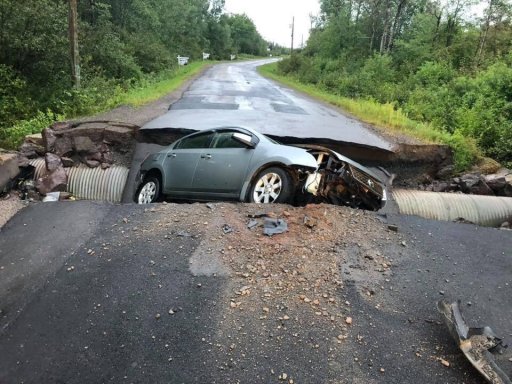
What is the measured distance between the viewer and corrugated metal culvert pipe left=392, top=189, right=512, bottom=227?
9164 millimetres

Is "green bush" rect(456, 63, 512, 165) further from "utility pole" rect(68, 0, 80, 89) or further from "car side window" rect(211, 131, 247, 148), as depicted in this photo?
"utility pole" rect(68, 0, 80, 89)

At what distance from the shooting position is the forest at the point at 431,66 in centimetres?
1404

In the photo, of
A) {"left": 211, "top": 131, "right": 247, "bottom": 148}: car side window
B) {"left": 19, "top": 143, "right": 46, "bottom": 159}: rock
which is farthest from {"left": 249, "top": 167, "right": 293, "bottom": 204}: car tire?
{"left": 19, "top": 143, "right": 46, "bottom": 159}: rock

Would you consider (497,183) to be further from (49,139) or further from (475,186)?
(49,139)

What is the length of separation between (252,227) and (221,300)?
174cm

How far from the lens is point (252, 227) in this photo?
671 centimetres

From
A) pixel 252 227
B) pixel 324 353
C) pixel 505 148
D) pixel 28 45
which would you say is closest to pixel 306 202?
pixel 252 227

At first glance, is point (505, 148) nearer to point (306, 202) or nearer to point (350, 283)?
point (306, 202)

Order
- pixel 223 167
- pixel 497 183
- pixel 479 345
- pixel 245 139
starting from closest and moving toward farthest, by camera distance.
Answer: pixel 479 345 < pixel 245 139 < pixel 223 167 < pixel 497 183

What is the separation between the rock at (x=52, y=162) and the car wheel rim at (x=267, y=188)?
5.20 m

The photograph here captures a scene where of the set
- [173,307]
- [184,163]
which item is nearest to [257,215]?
[184,163]

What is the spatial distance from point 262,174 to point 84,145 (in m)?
5.78

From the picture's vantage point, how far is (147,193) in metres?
8.70

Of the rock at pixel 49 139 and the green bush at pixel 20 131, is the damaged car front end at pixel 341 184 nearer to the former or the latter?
the rock at pixel 49 139
